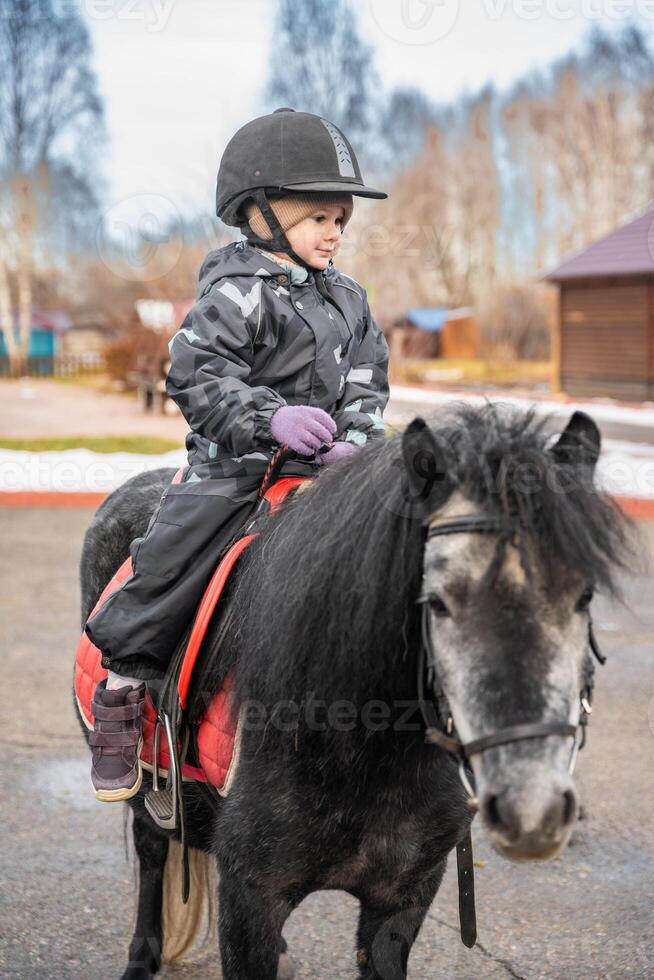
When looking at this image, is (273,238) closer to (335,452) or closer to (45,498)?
(335,452)

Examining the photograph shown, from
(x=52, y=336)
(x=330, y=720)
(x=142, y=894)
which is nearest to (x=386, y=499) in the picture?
(x=330, y=720)

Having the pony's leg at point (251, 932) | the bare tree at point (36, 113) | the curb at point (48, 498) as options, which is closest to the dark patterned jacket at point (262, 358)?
the pony's leg at point (251, 932)

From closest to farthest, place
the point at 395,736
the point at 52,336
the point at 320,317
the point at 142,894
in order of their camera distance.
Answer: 1. the point at 395,736
2. the point at 320,317
3. the point at 142,894
4. the point at 52,336

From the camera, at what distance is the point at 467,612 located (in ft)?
5.47

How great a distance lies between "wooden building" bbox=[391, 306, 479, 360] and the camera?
3994 cm

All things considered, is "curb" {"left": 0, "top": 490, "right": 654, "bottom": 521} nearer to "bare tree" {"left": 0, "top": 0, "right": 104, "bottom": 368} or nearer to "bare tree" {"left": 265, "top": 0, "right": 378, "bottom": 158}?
"bare tree" {"left": 0, "top": 0, "right": 104, "bottom": 368}

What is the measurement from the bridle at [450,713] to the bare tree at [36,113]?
67.5ft

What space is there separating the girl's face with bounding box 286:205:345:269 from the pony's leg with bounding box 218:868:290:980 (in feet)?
4.90

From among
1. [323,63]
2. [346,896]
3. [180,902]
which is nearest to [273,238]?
[180,902]

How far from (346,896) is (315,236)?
2.33 m

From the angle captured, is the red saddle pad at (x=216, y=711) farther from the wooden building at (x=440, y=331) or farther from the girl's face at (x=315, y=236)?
the wooden building at (x=440, y=331)

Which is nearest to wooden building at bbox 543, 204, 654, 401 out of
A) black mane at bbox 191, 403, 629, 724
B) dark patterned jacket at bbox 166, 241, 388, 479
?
dark patterned jacket at bbox 166, 241, 388, 479

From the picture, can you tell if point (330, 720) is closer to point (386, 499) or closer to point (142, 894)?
point (386, 499)

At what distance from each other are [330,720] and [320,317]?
1045mm
